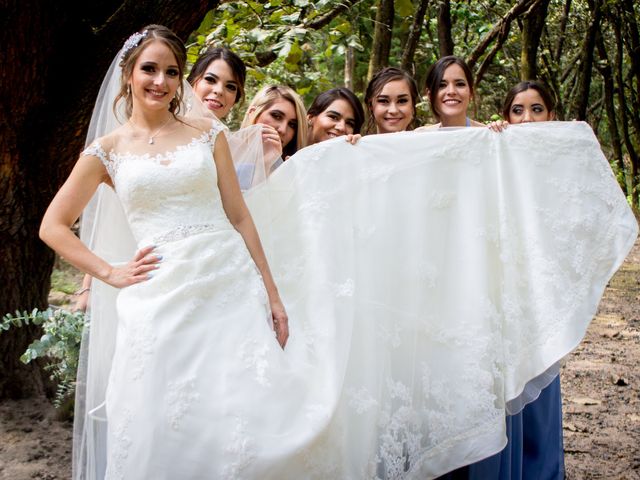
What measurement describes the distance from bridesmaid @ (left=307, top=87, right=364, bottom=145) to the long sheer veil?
769 millimetres

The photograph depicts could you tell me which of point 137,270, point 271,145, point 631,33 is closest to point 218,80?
point 271,145

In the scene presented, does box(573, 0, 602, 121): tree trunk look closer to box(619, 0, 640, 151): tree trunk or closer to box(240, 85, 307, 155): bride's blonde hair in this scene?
box(619, 0, 640, 151): tree trunk

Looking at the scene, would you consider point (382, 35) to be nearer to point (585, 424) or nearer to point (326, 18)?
point (326, 18)

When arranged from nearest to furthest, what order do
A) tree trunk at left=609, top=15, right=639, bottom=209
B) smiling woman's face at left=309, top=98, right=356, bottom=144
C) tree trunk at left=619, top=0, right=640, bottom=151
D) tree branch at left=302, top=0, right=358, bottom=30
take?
smiling woman's face at left=309, top=98, right=356, bottom=144, tree branch at left=302, top=0, right=358, bottom=30, tree trunk at left=619, top=0, right=640, bottom=151, tree trunk at left=609, top=15, right=639, bottom=209

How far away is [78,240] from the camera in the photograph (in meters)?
2.71

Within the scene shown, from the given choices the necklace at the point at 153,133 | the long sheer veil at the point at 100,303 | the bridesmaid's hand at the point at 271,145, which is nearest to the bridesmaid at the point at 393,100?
the bridesmaid's hand at the point at 271,145

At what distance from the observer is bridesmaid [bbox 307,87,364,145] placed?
12.7ft

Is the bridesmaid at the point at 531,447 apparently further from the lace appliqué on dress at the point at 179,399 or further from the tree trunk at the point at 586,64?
the tree trunk at the point at 586,64

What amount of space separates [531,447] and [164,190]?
2173mm

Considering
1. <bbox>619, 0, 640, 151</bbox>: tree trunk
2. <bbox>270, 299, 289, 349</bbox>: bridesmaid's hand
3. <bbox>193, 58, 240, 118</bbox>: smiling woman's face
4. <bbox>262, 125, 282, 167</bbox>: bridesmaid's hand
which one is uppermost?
<bbox>619, 0, 640, 151</bbox>: tree trunk

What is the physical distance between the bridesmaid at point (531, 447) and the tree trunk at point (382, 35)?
3292 millimetres

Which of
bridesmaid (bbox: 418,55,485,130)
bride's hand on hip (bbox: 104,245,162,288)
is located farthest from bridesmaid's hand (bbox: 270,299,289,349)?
bridesmaid (bbox: 418,55,485,130)

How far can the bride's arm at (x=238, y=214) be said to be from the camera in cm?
289

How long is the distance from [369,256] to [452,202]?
45cm
